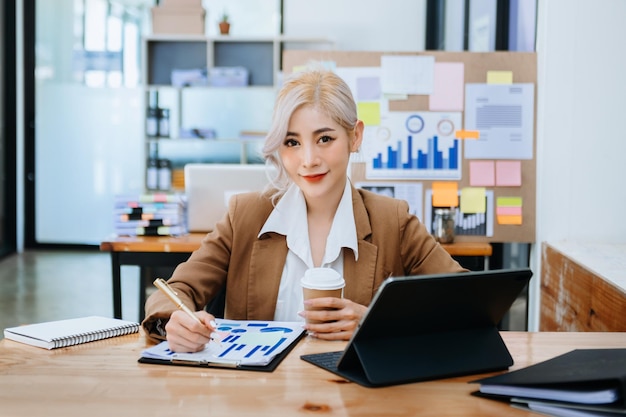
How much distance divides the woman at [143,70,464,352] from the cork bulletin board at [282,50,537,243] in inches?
58.4

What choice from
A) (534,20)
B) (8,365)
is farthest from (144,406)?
(534,20)

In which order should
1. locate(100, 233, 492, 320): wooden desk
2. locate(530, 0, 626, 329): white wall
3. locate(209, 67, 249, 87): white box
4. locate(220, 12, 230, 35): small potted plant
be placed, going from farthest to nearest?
locate(220, 12, 230, 35): small potted plant, locate(209, 67, 249, 87): white box, locate(100, 233, 492, 320): wooden desk, locate(530, 0, 626, 329): white wall

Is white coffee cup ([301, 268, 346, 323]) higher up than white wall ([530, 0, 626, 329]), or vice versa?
white wall ([530, 0, 626, 329])

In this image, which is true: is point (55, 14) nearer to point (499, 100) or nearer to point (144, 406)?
point (499, 100)

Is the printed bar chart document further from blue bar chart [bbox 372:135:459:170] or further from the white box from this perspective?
the white box

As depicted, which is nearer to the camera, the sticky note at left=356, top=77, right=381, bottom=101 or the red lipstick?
the red lipstick

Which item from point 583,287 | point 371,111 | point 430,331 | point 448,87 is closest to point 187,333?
point 430,331

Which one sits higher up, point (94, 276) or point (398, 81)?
point (398, 81)

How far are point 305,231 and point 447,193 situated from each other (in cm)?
166

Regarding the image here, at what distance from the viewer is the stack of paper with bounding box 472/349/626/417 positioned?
3.51 ft

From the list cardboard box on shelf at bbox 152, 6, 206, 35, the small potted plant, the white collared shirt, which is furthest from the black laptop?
the small potted plant

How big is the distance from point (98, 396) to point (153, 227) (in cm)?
235

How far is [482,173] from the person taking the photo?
136 inches

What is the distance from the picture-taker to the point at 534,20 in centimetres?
352
